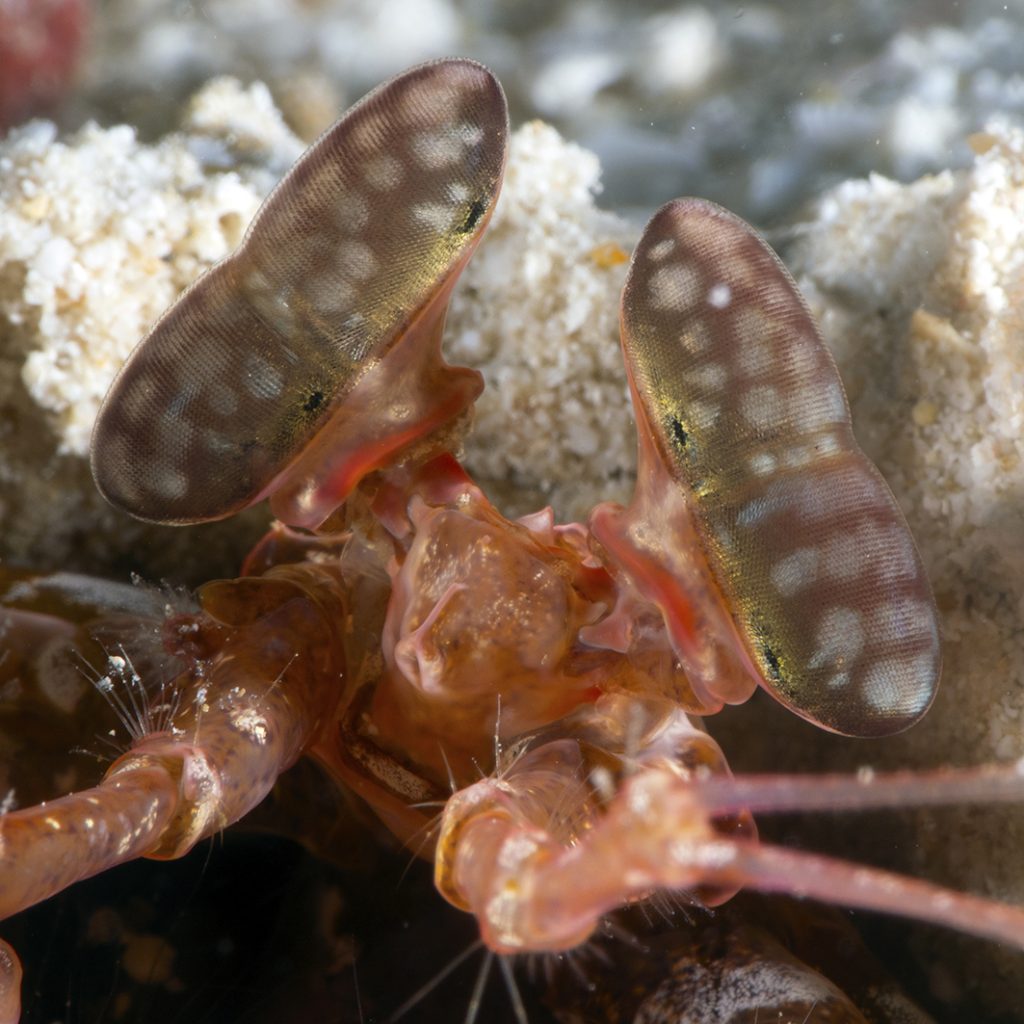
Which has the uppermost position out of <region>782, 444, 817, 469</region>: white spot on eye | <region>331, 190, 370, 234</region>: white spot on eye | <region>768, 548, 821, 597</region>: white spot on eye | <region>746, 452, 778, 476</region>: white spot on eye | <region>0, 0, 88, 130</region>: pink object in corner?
<region>0, 0, 88, 130</region>: pink object in corner

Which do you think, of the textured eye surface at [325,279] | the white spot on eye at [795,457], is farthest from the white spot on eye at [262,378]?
the white spot on eye at [795,457]

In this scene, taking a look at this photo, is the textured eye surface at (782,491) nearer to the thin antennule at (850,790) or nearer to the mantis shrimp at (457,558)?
the mantis shrimp at (457,558)

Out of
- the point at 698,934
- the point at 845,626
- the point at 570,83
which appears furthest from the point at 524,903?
→ the point at 570,83

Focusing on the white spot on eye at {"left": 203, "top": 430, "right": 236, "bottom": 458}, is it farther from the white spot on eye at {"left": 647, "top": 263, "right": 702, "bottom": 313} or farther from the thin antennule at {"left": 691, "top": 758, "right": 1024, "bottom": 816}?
the thin antennule at {"left": 691, "top": 758, "right": 1024, "bottom": 816}

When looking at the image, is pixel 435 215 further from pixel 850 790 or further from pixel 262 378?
pixel 850 790

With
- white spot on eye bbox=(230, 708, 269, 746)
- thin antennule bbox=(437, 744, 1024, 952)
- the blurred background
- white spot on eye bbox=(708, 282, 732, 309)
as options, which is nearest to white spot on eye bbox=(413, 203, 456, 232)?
white spot on eye bbox=(708, 282, 732, 309)
